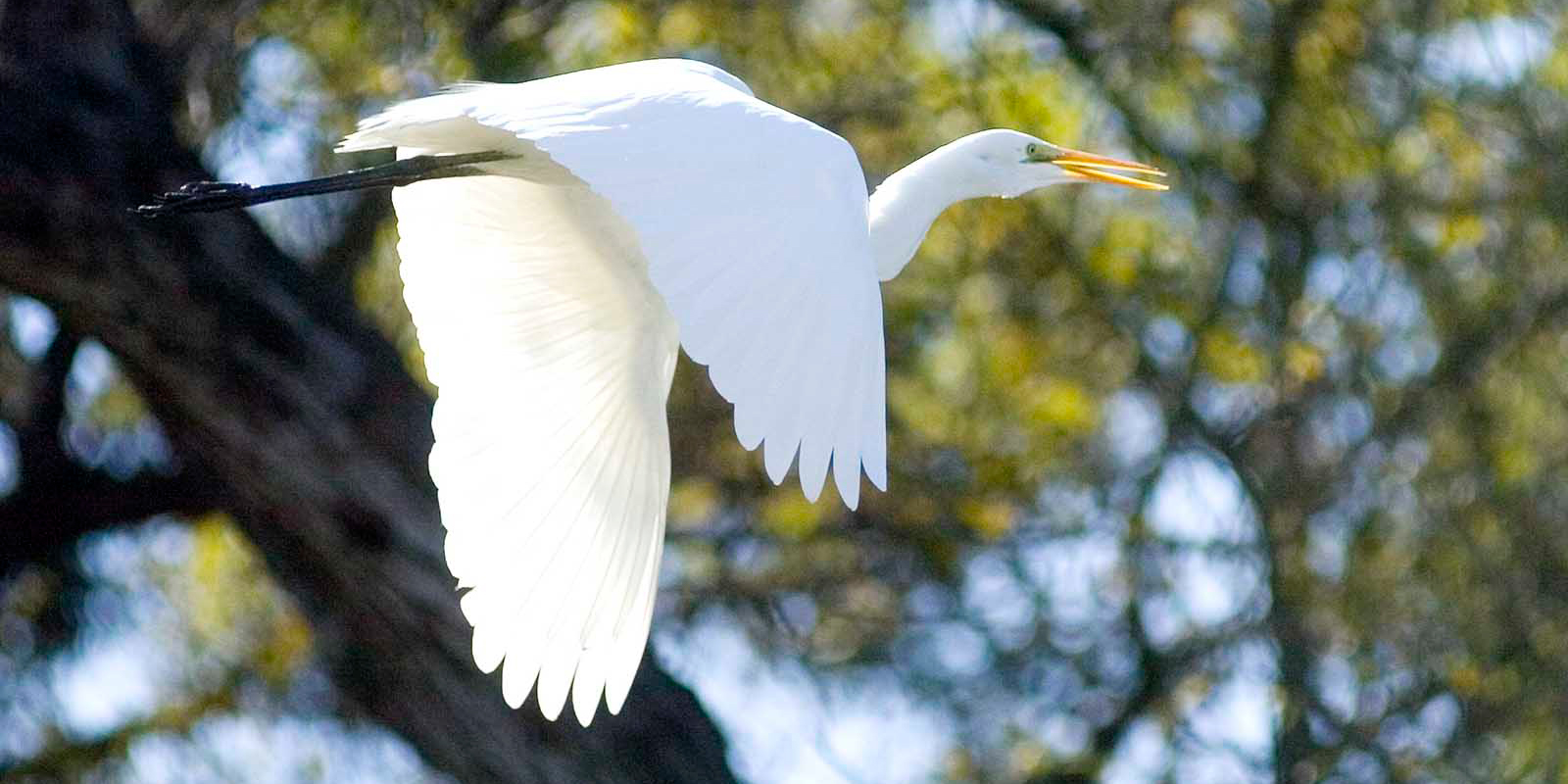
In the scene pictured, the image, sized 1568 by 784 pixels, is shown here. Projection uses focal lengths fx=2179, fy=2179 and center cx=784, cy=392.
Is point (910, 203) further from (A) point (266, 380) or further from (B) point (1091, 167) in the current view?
(A) point (266, 380)

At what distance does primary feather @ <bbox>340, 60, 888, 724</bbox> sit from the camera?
2.71 m

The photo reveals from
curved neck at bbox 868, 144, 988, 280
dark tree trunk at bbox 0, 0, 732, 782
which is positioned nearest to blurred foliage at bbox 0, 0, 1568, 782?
dark tree trunk at bbox 0, 0, 732, 782

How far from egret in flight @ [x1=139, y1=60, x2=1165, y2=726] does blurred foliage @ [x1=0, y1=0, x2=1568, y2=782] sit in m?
1.35

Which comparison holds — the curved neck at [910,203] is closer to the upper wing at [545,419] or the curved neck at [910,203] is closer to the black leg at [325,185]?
the upper wing at [545,419]

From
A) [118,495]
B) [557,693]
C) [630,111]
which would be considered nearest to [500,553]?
[557,693]

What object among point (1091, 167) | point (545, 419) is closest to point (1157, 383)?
point (1091, 167)

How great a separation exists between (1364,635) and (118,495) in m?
2.86

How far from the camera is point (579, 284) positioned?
11.7 ft

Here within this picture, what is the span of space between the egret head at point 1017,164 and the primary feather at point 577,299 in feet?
1.58

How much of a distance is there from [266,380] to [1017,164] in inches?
56.7

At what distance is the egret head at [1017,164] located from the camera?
11.8ft

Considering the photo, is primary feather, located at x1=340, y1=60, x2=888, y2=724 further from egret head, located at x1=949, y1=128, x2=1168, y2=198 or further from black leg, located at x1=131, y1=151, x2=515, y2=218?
egret head, located at x1=949, y1=128, x2=1168, y2=198

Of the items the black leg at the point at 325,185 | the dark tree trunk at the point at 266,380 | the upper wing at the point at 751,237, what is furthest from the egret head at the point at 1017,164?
the dark tree trunk at the point at 266,380

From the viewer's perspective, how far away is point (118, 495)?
4719 millimetres
